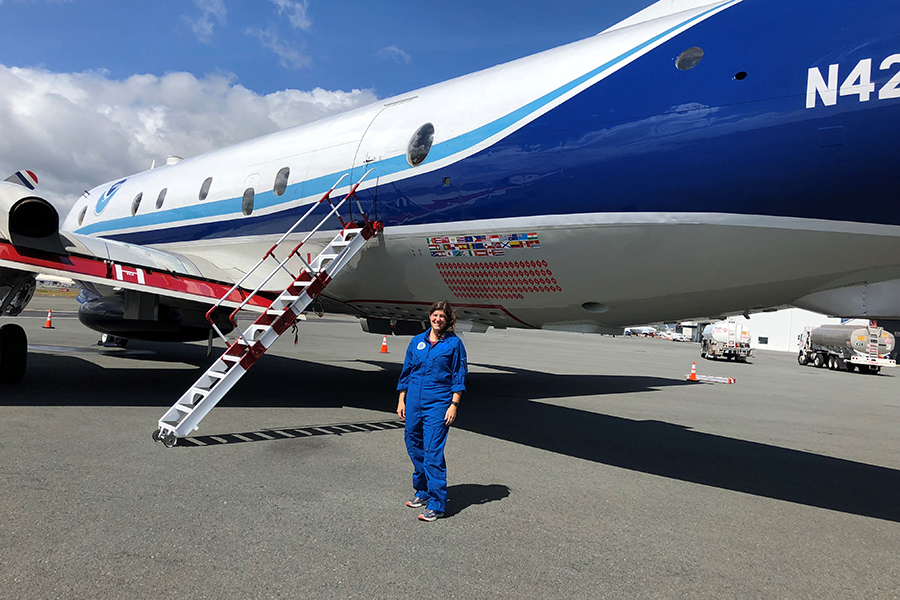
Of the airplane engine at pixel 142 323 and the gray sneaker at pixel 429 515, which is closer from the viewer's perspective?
the gray sneaker at pixel 429 515

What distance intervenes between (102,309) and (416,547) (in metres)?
9.79

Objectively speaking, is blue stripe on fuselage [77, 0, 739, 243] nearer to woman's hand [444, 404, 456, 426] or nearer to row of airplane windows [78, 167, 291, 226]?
row of airplane windows [78, 167, 291, 226]

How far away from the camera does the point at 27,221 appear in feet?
23.7

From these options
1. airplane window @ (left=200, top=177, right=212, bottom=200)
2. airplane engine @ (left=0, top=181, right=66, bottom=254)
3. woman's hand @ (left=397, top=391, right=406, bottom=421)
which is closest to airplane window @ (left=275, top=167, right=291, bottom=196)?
airplane window @ (left=200, top=177, right=212, bottom=200)

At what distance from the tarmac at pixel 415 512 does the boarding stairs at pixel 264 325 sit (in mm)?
301

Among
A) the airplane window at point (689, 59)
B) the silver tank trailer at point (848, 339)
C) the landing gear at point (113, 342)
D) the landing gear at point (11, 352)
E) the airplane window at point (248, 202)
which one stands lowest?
the landing gear at point (113, 342)

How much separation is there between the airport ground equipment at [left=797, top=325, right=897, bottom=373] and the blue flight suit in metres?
26.5

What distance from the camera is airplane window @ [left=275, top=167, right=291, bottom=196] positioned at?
840 centimetres

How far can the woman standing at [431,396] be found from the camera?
453 cm

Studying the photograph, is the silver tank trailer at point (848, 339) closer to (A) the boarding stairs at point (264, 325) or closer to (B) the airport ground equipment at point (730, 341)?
(B) the airport ground equipment at point (730, 341)

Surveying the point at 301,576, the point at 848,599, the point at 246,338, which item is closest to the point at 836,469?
the point at 848,599

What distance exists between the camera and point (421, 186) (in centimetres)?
659

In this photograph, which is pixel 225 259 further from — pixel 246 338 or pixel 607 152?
pixel 607 152

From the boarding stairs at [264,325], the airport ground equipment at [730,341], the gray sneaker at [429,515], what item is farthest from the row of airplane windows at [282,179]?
the airport ground equipment at [730,341]
